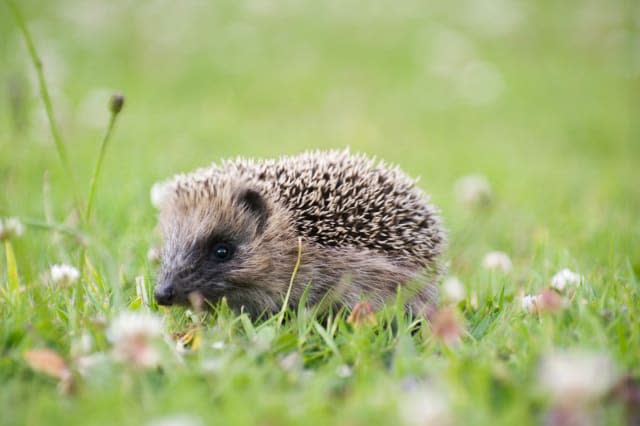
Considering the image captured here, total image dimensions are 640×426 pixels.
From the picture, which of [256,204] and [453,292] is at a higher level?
[256,204]

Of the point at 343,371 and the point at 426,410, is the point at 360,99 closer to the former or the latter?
the point at 343,371

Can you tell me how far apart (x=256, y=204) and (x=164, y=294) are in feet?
2.78

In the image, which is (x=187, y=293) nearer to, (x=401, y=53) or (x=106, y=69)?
(x=106, y=69)

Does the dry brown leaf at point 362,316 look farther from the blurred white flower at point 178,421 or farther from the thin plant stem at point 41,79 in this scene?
the thin plant stem at point 41,79

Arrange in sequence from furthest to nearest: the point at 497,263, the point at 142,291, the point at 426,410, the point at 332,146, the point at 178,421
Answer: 1. the point at 332,146
2. the point at 497,263
3. the point at 142,291
4. the point at 178,421
5. the point at 426,410

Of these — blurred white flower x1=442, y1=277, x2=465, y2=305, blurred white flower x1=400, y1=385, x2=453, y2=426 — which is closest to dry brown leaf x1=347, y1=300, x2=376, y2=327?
blurred white flower x1=442, y1=277, x2=465, y2=305

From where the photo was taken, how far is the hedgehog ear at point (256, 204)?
4.27 m

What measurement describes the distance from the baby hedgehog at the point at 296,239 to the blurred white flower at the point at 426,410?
163 centimetres

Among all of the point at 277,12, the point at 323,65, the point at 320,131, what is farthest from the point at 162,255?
the point at 277,12

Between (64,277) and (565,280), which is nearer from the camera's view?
(64,277)

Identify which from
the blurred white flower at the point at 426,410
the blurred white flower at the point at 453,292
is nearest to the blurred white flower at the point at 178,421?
the blurred white flower at the point at 426,410

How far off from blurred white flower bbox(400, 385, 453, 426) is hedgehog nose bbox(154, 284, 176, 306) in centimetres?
176

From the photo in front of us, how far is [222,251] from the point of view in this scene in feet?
13.8

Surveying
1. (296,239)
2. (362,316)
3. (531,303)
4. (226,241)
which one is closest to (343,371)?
(362,316)
